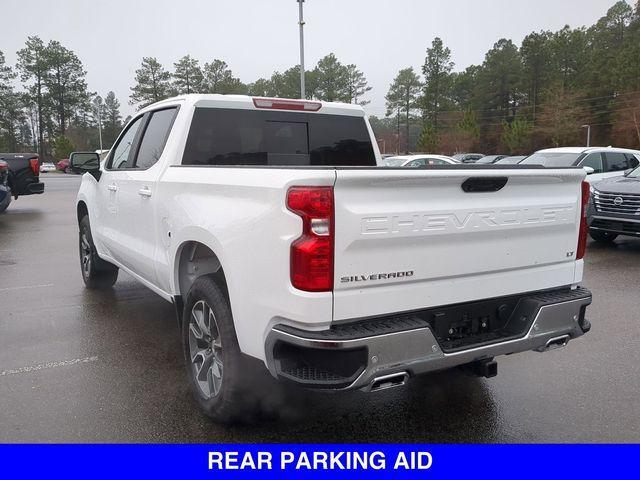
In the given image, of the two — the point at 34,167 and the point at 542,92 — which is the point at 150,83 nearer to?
the point at 542,92

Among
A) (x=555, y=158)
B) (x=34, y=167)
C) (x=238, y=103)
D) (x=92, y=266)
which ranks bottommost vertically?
(x=92, y=266)

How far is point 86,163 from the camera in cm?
584

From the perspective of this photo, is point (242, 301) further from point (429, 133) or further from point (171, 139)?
point (429, 133)

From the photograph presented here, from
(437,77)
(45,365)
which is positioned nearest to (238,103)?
(45,365)

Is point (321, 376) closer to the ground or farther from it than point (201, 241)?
closer to the ground

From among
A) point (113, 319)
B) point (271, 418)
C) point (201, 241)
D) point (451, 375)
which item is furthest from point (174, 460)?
point (113, 319)

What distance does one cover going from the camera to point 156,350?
4.80m

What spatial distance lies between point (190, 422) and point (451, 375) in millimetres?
1901

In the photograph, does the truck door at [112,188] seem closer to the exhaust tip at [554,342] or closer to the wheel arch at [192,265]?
the wheel arch at [192,265]

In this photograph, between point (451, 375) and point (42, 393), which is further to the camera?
point (451, 375)

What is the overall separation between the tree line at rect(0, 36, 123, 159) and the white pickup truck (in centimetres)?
8720

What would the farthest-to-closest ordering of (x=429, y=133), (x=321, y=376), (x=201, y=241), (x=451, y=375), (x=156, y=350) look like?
(x=429, y=133) < (x=156, y=350) < (x=451, y=375) < (x=201, y=241) < (x=321, y=376)

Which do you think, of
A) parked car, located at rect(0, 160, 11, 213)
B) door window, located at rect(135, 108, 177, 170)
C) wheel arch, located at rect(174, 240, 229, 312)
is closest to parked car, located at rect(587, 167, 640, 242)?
door window, located at rect(135, 108, 177, 170)

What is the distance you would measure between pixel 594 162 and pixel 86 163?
1198 centimetres
